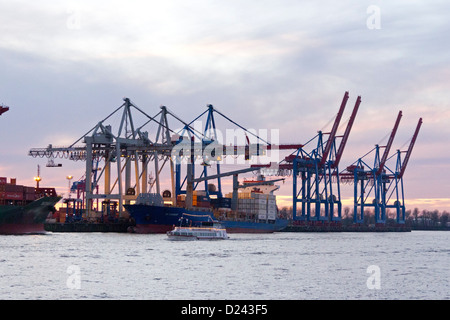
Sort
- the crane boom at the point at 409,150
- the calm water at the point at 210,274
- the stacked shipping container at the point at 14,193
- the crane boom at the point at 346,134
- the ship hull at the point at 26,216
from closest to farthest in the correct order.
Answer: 1. the calm water at the point at 210,274
2. the stacked shipping container at the point at 14,193
3. the ship hull at the point at 26,216
4. the crane boom at the point at 346,134
5. the crane boom at the point at 409,150

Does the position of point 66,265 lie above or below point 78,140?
below

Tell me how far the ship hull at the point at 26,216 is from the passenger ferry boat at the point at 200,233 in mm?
18927

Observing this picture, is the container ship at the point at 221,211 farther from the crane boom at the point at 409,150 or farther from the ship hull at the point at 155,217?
the crane boom at the point at 409,150

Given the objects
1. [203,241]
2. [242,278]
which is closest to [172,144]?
[203,241]

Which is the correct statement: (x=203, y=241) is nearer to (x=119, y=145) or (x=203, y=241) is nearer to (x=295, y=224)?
(x=119, y=145)

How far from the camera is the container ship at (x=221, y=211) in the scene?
96688mm

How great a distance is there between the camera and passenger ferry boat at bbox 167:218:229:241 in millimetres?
79625

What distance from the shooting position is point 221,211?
4572 inches

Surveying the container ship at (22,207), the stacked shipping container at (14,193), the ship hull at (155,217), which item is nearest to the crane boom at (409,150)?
the ship hull at (155,217)

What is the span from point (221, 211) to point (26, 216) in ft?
A: 126

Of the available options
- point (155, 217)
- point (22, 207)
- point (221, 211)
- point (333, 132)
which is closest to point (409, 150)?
point (333, 132)
